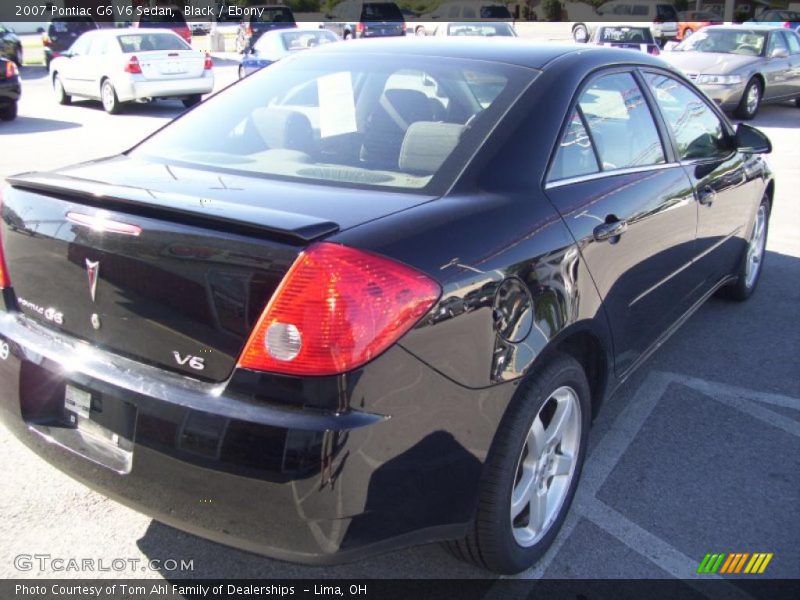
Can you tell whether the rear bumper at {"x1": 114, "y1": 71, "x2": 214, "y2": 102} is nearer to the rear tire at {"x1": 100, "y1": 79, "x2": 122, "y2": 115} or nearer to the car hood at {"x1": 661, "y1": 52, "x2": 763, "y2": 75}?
the rear tire at {"x1": 100, "y1": 79, "x2": 122, "y2": 115}

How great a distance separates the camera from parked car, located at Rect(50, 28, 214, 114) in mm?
14086

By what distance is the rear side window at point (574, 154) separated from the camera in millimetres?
2689

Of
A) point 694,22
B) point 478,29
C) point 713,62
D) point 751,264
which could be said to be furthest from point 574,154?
point 694,22

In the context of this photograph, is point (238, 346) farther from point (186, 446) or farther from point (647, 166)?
point (647, 166)

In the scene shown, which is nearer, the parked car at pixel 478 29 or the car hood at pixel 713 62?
the car hood at pixel 713 62

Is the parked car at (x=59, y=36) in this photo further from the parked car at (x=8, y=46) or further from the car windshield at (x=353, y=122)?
the car windshield at (x=353, y=122)

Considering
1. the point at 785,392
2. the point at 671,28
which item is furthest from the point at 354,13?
the point at 785,392

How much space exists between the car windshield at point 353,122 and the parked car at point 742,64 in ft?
39.0

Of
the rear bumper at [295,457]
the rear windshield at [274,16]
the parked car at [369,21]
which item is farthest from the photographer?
→ the rear windshield at [274,16]

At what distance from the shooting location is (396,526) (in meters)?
2.03

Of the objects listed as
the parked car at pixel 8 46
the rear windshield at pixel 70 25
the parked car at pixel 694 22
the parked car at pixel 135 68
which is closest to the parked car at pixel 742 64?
the parked car at pixel 135 68

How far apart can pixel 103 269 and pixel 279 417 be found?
2.34 ft

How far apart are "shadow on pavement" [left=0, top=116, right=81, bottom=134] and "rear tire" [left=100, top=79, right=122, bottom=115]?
1064 mm

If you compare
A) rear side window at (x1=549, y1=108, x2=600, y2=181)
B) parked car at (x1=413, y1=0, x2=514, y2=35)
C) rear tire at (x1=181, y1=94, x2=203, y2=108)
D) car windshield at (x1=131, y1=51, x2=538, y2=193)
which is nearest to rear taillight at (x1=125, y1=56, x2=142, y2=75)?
rear tire at (x1=181, y1=94, x2=203, y2=108)
